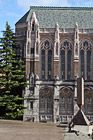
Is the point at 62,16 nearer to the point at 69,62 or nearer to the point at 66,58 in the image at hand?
the point at 66,58

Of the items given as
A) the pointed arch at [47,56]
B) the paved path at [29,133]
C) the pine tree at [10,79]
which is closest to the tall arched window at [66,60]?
the pointed arch at [47,56]

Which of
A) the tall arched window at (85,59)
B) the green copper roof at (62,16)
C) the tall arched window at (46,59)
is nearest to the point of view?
the tall arched window at (85,59)

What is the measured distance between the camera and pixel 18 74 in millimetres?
48594

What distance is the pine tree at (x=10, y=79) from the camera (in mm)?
45469

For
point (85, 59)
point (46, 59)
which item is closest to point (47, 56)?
point (46, 59)

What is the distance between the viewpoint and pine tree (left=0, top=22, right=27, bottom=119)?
45.5 meters

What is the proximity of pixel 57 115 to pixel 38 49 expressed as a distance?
1308 centimetres

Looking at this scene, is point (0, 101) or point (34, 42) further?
point (34, 42)

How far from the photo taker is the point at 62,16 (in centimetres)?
5462

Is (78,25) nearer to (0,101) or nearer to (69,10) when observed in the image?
(69,10)

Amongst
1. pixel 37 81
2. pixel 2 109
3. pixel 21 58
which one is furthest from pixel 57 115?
pixel 21 58

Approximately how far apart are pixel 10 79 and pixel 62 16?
686 inches

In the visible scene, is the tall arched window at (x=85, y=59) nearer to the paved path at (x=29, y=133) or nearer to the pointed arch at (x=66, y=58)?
the pointed arch at (x=66, y=58)

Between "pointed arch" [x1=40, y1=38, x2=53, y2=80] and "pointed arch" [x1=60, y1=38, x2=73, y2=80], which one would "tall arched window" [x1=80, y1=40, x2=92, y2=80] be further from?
"pointed arch" [x1=40, y1=38, x2=53, y2=80]
